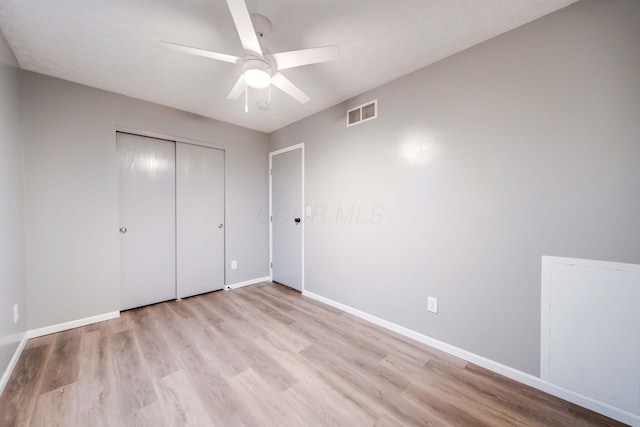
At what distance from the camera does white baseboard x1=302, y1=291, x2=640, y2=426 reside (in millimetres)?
1273

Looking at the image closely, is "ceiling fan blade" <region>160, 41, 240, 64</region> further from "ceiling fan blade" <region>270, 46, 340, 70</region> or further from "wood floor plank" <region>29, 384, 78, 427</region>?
"wood floor plank" <region>29, 384, 78, 427</region>

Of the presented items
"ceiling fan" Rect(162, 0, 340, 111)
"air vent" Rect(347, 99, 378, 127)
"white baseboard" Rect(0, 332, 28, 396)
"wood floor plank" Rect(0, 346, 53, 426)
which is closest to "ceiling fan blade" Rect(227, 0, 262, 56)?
"ceiling fan" Rect(162, 0, 340, 111)

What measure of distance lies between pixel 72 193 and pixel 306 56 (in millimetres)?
2623

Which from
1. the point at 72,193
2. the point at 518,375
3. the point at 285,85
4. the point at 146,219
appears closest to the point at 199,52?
the point at 285,85

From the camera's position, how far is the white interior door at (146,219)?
8.51 ft

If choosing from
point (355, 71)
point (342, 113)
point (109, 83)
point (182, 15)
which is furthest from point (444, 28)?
point (109, 83)

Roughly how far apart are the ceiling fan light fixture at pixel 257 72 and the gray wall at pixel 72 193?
6.16 feet

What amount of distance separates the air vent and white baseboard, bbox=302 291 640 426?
208 cm

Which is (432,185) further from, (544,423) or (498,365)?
(544,423)

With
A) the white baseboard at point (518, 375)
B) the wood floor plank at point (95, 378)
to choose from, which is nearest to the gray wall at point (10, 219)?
the wood floor plank at point (95, 378)

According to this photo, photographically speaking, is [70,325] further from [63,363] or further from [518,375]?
[518,375]

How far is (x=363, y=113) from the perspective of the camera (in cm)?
245

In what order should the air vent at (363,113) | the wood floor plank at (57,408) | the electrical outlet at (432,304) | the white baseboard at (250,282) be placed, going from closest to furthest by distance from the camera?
1. the wood floor plank at (57,408)
2. the electrical outlet at (432,304)
3. the air vent at (363,113)
4. the white baseboard at (250,282)

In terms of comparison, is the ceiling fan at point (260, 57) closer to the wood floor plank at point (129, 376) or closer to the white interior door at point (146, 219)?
the white interior door at point (146, 219)
